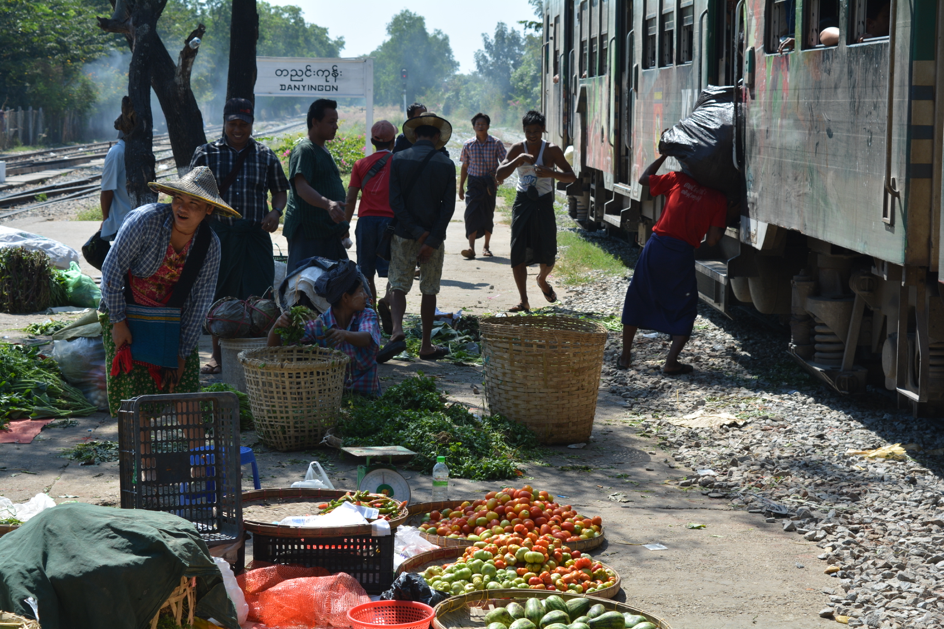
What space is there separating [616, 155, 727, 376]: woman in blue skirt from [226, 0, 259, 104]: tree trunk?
14.6 feet

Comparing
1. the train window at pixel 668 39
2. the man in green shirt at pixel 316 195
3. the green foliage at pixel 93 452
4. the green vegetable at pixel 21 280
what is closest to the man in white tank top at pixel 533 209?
the train window at pixel 668 39

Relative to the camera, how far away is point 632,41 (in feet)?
37.8

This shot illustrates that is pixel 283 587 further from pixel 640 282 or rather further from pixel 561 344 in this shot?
pixel 640 282

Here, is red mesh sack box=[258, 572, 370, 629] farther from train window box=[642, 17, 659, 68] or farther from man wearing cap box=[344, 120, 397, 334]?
train window box=[642, 17, 659, 68]

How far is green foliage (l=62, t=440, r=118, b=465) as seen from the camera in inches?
211

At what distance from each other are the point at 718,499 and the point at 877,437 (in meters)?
1.36

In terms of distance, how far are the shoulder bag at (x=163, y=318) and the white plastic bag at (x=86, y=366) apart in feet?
6.92

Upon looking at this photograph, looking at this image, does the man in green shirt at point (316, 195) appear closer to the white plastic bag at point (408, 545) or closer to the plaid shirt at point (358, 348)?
the plaid shirt at point (358, 348)

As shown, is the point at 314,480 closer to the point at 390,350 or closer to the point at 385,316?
the point at 390,350

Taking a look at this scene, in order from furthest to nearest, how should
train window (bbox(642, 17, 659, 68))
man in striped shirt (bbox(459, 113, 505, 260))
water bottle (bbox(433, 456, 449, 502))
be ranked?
man in striped shirt (bbox(459, 113, 505, 260))
train window (bbox(642, 17, 659, 68))
water bottle (bbox(433, 456, 449, 502))

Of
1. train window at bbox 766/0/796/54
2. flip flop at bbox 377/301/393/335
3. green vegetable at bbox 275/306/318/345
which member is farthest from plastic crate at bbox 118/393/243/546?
flip flop at bbox 377/301/393/335

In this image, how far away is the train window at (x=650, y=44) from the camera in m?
10.4

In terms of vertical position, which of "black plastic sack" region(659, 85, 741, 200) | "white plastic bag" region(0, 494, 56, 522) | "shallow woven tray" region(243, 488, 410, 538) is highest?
"black plastic sack" region(659, 85, 741, 200)

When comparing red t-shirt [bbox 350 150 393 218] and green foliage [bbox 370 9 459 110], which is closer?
red t-shirt [bbox 350 150 393 218]
